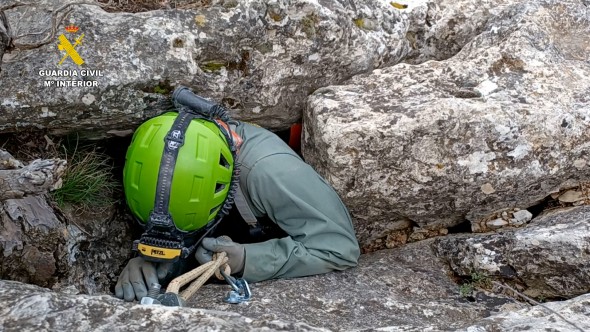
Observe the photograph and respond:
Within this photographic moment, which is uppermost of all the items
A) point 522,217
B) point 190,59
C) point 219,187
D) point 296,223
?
point 190,59

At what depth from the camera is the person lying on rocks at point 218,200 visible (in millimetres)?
3867

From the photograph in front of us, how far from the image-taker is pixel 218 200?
409 centimetres

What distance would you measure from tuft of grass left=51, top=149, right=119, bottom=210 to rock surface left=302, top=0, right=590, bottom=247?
1.27 meters

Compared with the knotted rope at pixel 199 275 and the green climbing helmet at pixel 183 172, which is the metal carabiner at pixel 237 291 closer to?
the knotted rope at pixel 199 275

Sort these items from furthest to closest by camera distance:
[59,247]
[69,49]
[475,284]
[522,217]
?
[522,217], [475,284], [69,49], [59,247]

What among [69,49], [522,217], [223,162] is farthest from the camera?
[522,217]

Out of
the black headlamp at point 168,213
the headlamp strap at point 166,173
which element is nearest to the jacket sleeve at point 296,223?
the black headlamp at point 168,213

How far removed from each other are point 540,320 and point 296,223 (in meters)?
1.61

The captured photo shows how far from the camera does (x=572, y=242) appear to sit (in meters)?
3.97

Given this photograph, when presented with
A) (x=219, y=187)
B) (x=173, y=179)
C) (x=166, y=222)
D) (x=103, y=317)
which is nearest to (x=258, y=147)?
(x=219, y=187)

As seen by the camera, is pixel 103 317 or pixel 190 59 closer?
pixel 103 317

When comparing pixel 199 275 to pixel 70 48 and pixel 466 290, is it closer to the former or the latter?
pixel 70 48

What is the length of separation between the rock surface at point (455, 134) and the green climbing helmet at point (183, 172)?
706 millimetres

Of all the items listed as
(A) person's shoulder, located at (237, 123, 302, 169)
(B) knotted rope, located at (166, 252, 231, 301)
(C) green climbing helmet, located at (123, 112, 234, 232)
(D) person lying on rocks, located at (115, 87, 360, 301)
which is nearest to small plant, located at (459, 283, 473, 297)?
(D) person lying on rocks, located at (115, 87, 360, 301)
